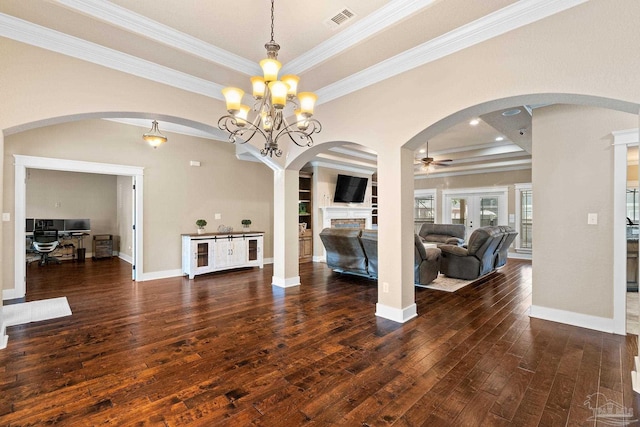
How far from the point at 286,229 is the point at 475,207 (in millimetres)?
7133

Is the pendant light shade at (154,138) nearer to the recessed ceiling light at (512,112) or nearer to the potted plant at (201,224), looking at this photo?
the potted plant at (201,224)

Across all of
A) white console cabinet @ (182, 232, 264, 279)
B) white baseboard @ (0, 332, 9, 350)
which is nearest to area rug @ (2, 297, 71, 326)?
white baseboard @ (0, 332, 9, 350)

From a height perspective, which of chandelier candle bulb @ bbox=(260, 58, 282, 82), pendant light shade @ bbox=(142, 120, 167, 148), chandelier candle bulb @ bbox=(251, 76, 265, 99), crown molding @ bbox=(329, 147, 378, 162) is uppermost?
crown molding @ bbox=(329, 147, 378, 162)

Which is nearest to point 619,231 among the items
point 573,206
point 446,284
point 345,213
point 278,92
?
point 573,206

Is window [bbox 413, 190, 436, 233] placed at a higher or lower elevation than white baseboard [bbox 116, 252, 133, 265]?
higher

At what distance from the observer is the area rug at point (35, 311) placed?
3.56 meters

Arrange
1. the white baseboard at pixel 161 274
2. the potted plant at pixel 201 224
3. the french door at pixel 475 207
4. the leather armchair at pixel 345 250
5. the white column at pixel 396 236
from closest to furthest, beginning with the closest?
→ the white column at pixel 396 236, the leather armchair at pixel 345 250, the white baseboard at pixel 161 274, the potted plant at pixel 201 224, the french door at pixel 475 207

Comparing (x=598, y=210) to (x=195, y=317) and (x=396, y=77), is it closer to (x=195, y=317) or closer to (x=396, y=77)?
(x=396, y=77)

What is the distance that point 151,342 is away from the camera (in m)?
2.96

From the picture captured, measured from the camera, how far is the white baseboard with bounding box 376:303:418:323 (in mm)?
3482

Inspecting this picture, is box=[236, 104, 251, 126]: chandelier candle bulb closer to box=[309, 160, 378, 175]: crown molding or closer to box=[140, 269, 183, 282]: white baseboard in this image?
box=[140, 269, 183, 282]: white baseboard

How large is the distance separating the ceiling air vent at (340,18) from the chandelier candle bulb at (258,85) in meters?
0.95

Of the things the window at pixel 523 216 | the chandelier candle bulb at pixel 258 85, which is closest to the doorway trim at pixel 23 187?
the chandelier candle bulb at pixel 258 85

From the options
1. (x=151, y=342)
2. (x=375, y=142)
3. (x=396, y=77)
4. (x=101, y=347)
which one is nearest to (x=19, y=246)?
(x=101, y=347)
